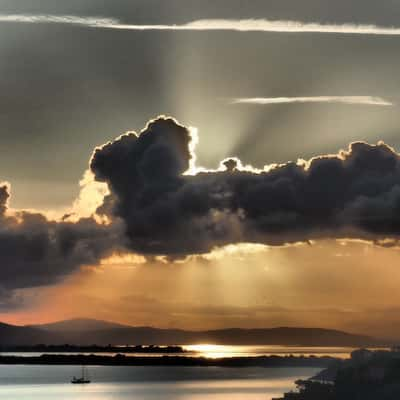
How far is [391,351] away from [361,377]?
6930mm

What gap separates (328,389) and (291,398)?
7.13 m

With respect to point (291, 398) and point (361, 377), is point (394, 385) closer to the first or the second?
point (361, 377)

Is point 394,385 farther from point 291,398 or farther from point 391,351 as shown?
point 291,398

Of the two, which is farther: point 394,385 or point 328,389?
point 328,389

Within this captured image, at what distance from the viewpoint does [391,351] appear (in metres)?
172

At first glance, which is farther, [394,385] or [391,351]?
[391,351]

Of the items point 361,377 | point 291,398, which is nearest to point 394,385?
point 361,377

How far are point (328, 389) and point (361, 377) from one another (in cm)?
941

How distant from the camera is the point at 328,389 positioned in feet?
578

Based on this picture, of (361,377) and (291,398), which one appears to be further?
(291,398)

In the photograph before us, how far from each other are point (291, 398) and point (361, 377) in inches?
641

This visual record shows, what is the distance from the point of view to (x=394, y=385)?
161 meters

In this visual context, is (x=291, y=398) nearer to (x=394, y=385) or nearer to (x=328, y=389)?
(x=328, y=389)

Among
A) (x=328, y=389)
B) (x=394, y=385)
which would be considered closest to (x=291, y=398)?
(x=328, y=389)
